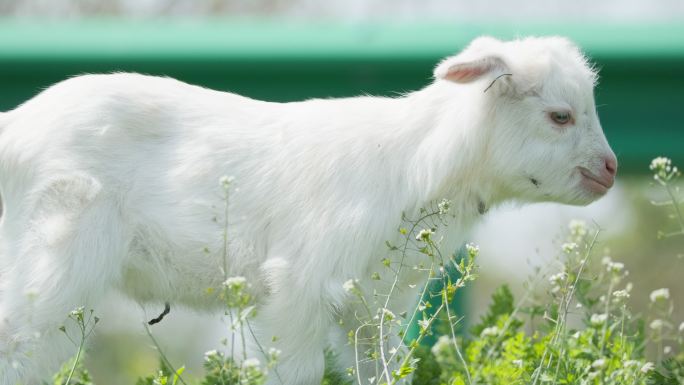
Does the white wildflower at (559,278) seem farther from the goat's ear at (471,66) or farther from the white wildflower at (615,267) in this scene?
the goat's ear at (471,66)

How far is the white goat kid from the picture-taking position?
19.5 ft

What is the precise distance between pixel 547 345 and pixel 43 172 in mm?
2623

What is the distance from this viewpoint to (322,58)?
938 centimetres

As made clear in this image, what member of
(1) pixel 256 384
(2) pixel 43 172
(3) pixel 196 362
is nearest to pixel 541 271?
(1) pixel 256 384

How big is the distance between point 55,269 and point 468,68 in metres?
2.25

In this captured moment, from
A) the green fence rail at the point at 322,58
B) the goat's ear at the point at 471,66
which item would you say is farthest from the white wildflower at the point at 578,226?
the green fence rail at the point at 322,58

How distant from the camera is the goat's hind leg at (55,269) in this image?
5.91 metres

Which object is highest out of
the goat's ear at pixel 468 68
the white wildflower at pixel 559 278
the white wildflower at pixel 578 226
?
the goat's ear at pixel 468 68

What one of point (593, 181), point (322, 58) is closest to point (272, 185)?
point (593, 181)

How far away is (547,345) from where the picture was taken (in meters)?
5.39

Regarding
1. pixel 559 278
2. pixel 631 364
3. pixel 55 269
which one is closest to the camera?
pixel 631 364

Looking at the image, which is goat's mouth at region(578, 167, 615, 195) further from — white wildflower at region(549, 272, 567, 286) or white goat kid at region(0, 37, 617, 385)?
white wildflower at region(549, 272, 567, 286)

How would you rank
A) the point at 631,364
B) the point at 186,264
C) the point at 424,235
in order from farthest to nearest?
1. the point at 186,264
2. the point at 424,235
3. the point at 631,364

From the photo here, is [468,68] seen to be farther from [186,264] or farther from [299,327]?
[186,264]
